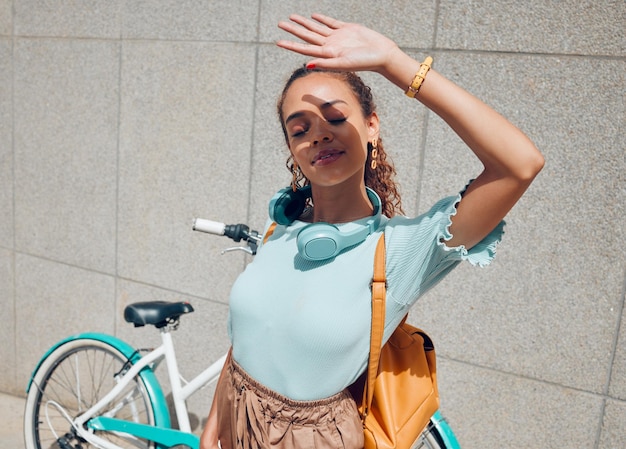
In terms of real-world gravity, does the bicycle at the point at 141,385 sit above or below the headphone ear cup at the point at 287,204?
below

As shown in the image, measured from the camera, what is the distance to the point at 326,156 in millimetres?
1563

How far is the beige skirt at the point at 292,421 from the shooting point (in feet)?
5.09

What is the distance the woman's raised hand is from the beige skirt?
0.87 m

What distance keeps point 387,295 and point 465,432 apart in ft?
5.64

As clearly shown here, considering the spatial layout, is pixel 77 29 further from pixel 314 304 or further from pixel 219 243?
pixel 314 304

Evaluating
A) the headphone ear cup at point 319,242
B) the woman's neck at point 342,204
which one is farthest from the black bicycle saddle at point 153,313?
the headphone ear cup at point 319,242

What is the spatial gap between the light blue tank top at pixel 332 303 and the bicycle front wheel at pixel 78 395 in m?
1.54

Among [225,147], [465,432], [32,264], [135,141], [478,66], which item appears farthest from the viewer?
[32,264]

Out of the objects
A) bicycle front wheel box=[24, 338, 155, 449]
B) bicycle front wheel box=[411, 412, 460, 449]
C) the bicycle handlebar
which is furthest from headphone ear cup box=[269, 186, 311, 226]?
bicycle front wheel box=[24, 338, 155, 449]

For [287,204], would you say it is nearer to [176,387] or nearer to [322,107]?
[322,107]

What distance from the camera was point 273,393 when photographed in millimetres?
1587

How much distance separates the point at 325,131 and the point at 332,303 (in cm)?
46

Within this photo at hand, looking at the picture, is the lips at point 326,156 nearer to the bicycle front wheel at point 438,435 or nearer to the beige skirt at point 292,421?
the beige skirt at point 292,421

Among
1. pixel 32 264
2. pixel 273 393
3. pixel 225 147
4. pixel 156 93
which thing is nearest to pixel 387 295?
pixel 273 393
